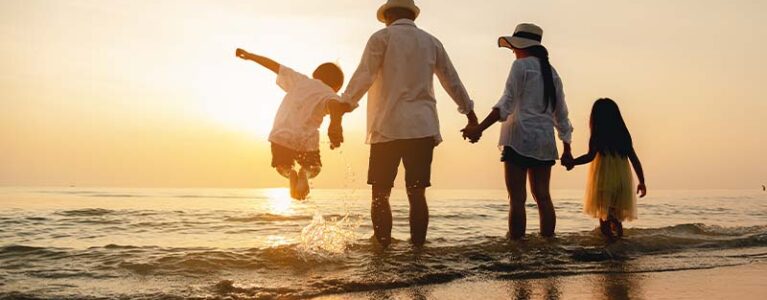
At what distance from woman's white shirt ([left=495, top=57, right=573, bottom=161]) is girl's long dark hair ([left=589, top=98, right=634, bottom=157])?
71cm

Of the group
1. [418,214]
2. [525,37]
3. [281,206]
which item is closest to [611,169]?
[525,37]

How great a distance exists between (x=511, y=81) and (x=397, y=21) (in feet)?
4.43

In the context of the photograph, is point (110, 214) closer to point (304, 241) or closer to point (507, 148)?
point (304, 241)

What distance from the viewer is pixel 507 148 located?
21.0 feet

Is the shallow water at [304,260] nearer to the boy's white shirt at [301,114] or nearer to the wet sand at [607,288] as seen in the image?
the wet sand at [607,288]

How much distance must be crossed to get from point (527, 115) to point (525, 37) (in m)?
0.90

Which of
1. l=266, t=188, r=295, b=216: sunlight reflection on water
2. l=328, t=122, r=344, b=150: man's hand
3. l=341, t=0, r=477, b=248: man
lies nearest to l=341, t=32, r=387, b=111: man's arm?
l=341, t=0, r=477, b=248: man

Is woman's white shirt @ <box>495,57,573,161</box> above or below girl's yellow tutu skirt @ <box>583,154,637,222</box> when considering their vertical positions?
above

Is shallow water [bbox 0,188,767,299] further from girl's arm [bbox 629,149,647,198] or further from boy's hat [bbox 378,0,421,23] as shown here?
boy's hat [bbox 378,0,421,23]

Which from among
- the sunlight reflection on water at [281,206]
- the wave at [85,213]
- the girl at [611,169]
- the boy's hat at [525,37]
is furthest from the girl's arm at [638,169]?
the wave at [85,213]

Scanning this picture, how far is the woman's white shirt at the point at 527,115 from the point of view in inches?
250

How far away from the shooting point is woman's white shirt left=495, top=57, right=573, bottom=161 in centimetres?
634

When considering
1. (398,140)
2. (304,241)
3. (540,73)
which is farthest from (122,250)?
(540,73)

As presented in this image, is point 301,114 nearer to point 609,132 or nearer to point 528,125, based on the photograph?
point 528,125
